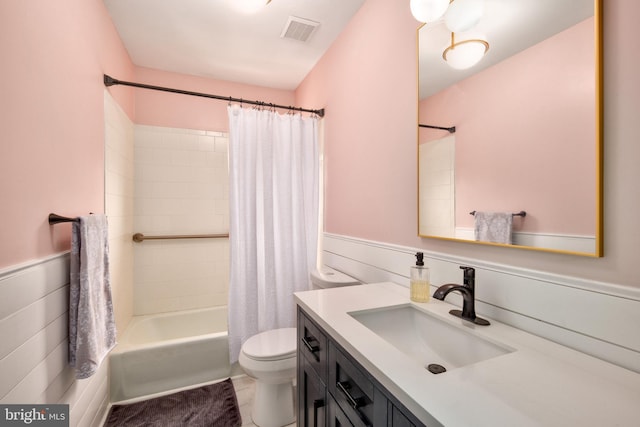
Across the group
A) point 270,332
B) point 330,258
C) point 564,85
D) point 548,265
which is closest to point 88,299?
point 270,332

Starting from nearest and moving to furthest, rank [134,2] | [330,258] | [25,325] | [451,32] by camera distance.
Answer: [25,325], [451,32], [134,2], [330,258]

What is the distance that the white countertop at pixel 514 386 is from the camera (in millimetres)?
514

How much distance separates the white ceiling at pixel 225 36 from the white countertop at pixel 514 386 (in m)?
1.96

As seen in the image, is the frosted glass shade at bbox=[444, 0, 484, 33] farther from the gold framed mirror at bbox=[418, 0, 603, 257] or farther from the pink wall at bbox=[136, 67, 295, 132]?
the pink wall at bbox=[136, 67, 295, 132]

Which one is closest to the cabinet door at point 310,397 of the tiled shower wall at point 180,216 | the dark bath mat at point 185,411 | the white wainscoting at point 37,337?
the dark bath mat at point 185,411

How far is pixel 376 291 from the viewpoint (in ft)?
4.32

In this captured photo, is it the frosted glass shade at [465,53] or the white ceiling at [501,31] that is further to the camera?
the frosted glass shade at [465,53]

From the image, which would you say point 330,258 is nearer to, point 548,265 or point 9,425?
point 548,265

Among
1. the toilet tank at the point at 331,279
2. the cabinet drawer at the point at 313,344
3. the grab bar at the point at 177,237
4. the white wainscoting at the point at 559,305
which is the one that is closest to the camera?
the white wainscoting at the point at 559,305

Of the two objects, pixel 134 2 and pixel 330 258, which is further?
pixel 330 258

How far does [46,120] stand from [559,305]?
1869 mm

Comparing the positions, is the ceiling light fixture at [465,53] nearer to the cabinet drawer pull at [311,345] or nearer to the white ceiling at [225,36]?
the white ceiling at [225,36]

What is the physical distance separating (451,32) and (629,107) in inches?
28.4

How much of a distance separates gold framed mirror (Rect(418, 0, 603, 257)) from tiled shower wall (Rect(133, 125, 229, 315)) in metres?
2.23
